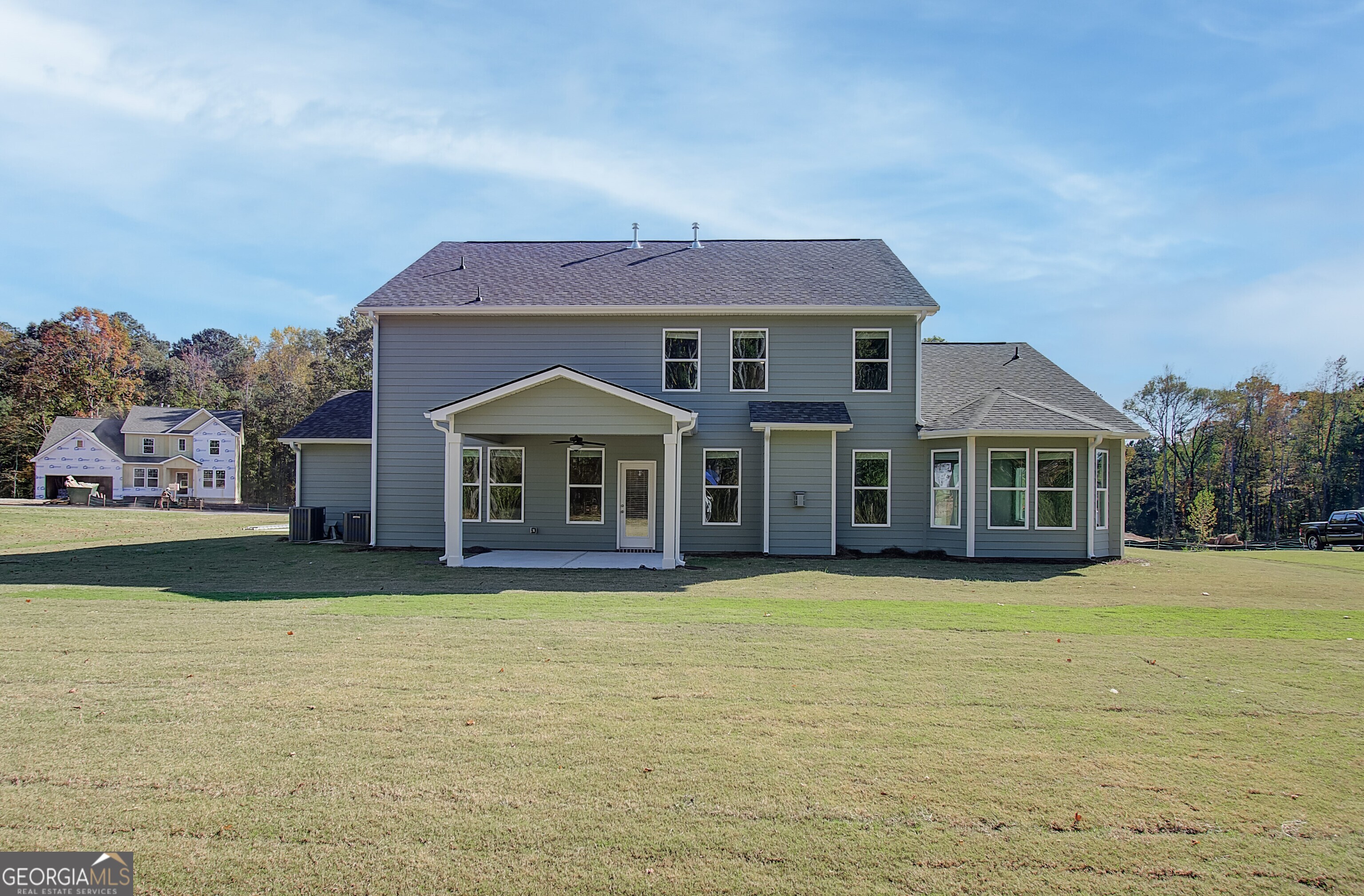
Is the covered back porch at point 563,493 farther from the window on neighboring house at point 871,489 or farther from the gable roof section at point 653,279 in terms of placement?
the window on neighboring house at point 871,489

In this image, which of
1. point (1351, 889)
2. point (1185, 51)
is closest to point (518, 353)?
point (1185, 51)

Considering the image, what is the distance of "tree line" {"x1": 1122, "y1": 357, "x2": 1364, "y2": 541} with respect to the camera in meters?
44.3

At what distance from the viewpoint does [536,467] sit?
1759cm

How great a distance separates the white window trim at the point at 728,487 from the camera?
17250 millimetres

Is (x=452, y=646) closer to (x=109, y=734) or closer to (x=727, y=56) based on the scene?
(x=109, y=734)

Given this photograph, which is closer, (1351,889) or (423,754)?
(1351,889)

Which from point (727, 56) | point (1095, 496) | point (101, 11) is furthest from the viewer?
point (1095, 496)

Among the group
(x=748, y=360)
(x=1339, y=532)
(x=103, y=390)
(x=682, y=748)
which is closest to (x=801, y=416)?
(x=748, y=360)

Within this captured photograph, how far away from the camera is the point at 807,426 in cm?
1625

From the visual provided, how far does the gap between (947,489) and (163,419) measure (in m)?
53.1

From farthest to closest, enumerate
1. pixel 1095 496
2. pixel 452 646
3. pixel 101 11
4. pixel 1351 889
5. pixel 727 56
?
pixel 1095 496 → pixel 727 56 → pixel 101 11 → pixel 452 646 → pixel 1351 889

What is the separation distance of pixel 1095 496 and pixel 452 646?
1520 centimetres

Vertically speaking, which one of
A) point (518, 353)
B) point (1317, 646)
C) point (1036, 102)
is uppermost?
point (1036, 102)

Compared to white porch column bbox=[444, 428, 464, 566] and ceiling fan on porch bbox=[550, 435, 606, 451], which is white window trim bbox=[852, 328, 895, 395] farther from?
white porch column bbox=[444, 428, 464, 566]
